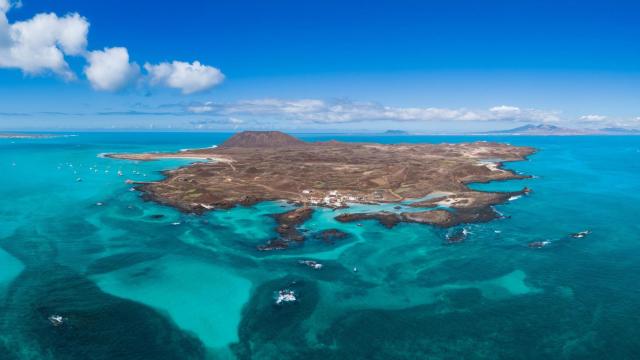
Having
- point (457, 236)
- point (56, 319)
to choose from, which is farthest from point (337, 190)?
point (56, 319)

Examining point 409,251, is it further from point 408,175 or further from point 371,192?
point 408,175

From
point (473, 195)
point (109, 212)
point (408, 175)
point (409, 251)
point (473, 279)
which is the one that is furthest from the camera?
point (408, 175)

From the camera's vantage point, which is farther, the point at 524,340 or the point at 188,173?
the point at 188,173

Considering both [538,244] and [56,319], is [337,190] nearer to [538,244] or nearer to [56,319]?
Result: [538,244]

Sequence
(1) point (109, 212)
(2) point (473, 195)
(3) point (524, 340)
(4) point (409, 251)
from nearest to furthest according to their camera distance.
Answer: (3) point (524, 340), (4) point (409, 251), (1) point (109, 212), (2) point (473, 195)

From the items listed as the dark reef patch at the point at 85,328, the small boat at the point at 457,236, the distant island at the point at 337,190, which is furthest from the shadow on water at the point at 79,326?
the small boat at the point at 457,236

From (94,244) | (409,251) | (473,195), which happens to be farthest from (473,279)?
(94,244)

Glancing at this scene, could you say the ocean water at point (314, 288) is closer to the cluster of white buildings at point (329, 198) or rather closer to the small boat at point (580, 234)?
the small boat at point (580, 234)
